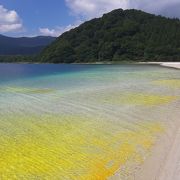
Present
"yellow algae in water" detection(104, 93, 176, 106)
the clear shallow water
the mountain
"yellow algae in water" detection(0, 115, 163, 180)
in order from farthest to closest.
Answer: the mountain
"yellow algae in water" detection(104, 93, 176, 106)
the clear shallow water
"yellow algae in water" detection(0, 115, 163, 180)

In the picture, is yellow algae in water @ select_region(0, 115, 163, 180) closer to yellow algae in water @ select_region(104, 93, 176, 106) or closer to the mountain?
yellow algae in water @ select_region(104, 93, 176, 106)

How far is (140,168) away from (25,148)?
3990 millimetres

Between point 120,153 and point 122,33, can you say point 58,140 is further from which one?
point 122,33

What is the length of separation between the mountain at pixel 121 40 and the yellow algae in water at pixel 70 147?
375 ft

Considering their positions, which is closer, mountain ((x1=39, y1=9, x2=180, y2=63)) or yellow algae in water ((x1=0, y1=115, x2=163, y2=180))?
yellow algae in water ((x1=0, y1=115, x2=163, y2=180))

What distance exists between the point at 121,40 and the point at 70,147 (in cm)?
14486

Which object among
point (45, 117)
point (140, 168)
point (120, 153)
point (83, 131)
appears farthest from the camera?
point (45, 117)

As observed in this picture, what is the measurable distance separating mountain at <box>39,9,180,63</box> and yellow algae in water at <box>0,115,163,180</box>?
375ft

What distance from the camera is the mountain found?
13812cm

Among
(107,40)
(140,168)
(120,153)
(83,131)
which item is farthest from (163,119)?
(107,40)

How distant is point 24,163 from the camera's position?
9055 mm

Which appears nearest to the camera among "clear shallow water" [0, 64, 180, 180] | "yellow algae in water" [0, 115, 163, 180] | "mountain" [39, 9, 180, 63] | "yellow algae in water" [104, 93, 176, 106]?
"yellow algae in water" [0, 115, 163, 180]

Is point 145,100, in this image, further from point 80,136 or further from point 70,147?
point 70,147

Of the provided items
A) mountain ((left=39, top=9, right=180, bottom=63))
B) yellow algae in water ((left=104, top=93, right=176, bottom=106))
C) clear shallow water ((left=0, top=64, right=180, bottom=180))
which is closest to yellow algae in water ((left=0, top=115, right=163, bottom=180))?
clear shallow water ((left=0, top=64, right=180, bottom=180))
